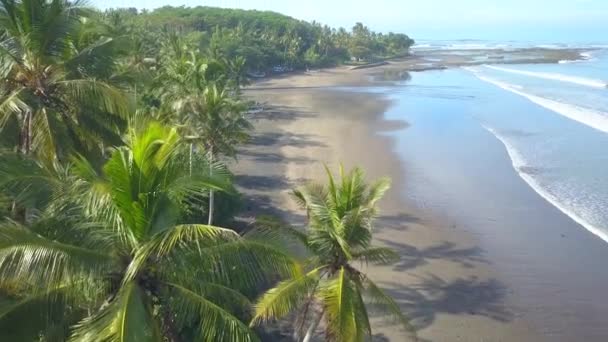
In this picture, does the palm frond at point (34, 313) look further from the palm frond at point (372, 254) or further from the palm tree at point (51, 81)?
the palm frond at point (372, 254)

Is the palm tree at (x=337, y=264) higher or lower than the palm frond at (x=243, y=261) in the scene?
lower

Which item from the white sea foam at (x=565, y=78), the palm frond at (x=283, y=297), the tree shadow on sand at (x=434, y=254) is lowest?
the white sea foam at (x=565, y=78)

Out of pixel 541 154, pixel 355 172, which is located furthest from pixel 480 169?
pixel 355 172

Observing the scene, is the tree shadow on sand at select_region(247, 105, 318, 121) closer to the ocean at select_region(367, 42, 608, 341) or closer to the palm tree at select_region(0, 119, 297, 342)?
the ocean at select_region(367, 42, 608, 341)

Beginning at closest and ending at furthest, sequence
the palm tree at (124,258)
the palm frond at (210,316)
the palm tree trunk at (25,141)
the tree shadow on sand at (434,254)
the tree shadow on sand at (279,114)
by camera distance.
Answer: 1. the palm tree at (124,258)
2. the palm frond at (210,316)
3. the palm tree trunk at (25,141)
4. the tree shadow on sand at (434,254)
5. the tree shadow on sand at (279,114)


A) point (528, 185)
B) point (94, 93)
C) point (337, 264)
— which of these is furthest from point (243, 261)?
point (528, 185)

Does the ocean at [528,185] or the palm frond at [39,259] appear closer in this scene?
the palm frond at [39,259]

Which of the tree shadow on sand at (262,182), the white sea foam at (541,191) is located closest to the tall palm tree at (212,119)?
the tree shadow on sand at (262,182)

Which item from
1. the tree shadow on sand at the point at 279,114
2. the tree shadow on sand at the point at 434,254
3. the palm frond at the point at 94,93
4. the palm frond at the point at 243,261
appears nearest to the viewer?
the palm frond at the point at 243,261
